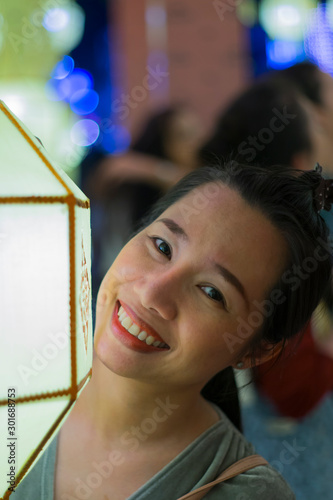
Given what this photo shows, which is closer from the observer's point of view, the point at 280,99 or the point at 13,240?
the point at 13,240

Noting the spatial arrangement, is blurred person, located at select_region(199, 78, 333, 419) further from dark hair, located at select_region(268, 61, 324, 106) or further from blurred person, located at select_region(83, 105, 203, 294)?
blurred person, located at select_region(83, 105, 203, 294)

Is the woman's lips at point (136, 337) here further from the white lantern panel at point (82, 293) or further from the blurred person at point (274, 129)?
the blurred person at point (274, 129)

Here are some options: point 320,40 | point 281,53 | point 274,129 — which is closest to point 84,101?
point 281,53

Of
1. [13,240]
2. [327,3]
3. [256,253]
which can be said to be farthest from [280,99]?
[327,3]

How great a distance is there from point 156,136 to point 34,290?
4.03 feet

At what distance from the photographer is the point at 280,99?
4.11 ft

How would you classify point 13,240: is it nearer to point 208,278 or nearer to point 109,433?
point 208,278

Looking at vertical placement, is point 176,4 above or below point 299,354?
above

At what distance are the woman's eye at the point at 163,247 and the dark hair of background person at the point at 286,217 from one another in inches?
4.1

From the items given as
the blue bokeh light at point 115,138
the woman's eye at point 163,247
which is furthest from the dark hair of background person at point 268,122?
the blue bokeh light at point 115,138

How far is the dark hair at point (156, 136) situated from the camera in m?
1.54

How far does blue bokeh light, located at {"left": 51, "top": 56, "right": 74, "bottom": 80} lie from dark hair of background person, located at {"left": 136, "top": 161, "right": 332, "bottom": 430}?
2329 millimetres

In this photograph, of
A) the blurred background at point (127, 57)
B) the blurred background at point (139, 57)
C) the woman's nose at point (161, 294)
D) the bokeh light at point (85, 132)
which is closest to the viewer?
the woman's nose at point (161, 294)

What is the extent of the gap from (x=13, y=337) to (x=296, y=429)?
1.49 metres
